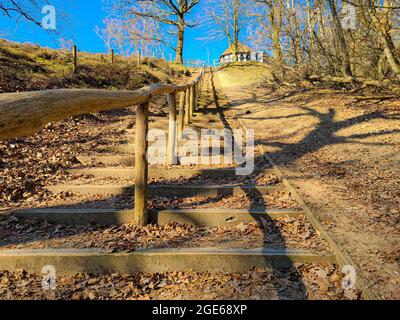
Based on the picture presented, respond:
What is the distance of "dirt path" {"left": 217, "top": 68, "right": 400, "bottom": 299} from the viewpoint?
2.92 meters

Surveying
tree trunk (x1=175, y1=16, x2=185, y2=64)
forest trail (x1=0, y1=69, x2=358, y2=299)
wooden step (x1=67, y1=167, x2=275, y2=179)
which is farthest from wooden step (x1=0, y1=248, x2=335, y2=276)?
tree trunk (x1=175, y1=16, x2=185, y2=64)

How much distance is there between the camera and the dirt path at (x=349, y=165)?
2918mm

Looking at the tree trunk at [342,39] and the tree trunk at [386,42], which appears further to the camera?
the tree trunk at [342,39]

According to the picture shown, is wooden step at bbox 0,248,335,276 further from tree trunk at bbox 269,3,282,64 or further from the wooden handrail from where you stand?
tree trunk at bbox 269,3,282,64

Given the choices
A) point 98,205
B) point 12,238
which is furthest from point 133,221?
point 12,238

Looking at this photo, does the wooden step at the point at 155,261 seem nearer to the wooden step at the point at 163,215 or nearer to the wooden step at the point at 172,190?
the wooden step at the point at 163,215

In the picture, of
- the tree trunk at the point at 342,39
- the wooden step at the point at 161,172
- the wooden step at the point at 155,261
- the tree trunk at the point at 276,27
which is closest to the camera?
the wooden step at the point at 155,261

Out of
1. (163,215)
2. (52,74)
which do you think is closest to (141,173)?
(163,215)

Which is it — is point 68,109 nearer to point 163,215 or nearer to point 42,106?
point 42,106

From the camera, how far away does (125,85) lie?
45.0 feet

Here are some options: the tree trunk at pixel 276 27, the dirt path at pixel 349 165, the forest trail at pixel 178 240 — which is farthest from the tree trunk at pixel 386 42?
the forest trail at pixel 178 240

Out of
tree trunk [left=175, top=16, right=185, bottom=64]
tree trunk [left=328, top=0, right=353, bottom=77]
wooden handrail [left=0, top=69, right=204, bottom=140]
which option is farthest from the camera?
tree trunk [left=175, top=16, right=185, bottom=64]

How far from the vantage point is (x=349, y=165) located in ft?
17.0
